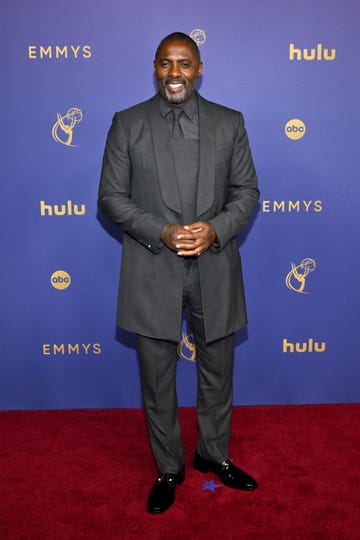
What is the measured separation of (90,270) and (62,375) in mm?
640

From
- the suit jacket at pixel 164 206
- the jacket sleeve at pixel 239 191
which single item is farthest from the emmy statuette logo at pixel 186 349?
the jacket sleeve at pixel 239 191

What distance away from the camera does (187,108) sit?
2.36 m

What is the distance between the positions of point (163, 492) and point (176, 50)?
1.79 meters

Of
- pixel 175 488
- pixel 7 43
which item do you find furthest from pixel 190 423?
pixel 7 43

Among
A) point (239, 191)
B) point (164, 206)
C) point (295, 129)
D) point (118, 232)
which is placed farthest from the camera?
point (118, 232)

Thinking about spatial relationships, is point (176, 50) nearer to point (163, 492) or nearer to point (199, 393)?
point (199, 393)

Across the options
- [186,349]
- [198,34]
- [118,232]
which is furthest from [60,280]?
[198,34]

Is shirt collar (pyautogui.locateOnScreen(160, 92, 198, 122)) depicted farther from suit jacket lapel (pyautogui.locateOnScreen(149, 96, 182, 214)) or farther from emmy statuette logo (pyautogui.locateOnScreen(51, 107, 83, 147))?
Answer: emmy statuette logo (pyautogui.locateOnScreen(51, 107, 83, 147))

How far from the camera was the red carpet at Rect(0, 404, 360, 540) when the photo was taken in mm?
2301

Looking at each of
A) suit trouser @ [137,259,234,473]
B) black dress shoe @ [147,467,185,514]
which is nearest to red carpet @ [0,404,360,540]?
black dress shoe @ [147,467,185,514]

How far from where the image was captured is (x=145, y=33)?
2.96 metres

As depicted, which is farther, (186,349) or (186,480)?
(186,349)

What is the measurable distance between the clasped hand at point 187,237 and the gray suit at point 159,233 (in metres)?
0.04

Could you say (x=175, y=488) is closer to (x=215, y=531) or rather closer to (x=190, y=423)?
(x=215, y=531)
